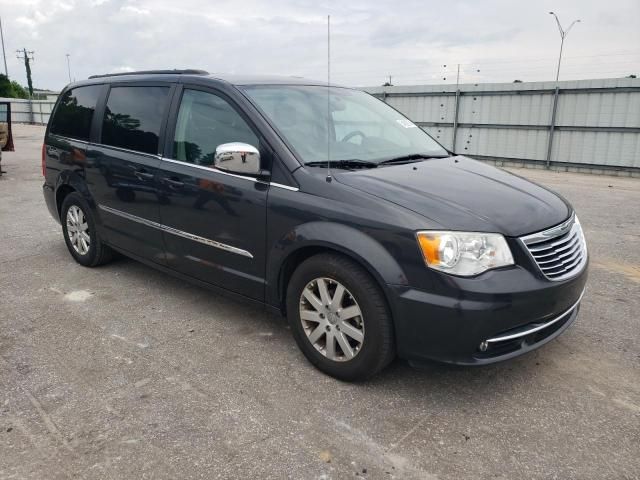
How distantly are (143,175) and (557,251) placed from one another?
9.70 feet

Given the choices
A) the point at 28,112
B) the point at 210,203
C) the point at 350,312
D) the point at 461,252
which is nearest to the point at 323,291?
the point at 350,312

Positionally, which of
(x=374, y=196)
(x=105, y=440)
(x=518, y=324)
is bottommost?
(x=105, y=440)

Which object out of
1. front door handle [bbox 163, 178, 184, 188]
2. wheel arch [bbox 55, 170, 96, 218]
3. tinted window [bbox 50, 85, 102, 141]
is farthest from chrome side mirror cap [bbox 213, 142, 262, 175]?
tinted window [bbox 50, 85, 102, 141]

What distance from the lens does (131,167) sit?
13.7 ft

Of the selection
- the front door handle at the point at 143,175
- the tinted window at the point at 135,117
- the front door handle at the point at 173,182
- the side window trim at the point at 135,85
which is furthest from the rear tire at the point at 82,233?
the front door handle at the point at 173,182

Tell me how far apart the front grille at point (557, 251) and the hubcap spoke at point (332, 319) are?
98 centimetres

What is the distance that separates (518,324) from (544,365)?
788 mm

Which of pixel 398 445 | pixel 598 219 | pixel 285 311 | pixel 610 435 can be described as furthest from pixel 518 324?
pixel 598 219

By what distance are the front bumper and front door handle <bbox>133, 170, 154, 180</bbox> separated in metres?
2.23

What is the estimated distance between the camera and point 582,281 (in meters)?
3.07

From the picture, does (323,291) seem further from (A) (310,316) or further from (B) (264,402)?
(B) (264,402)

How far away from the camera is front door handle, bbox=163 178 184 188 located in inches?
147

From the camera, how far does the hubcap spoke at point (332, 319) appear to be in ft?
9.56

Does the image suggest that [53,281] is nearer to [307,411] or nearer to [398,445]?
[307,411]
